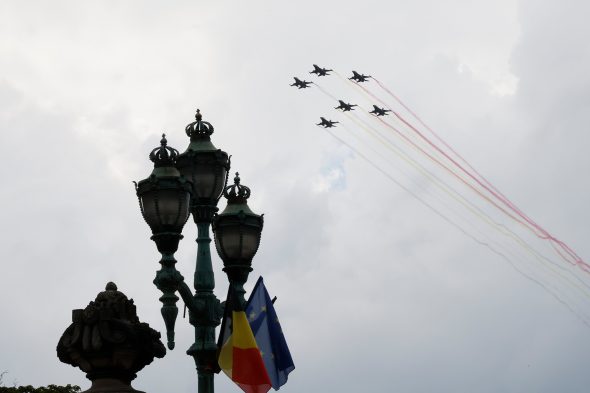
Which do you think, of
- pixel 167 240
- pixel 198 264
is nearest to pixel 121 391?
pixel 167 240

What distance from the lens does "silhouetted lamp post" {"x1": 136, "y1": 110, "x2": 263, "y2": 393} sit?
12.0 m

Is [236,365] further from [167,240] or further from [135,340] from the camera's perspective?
[135,340]

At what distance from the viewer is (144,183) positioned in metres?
12.1

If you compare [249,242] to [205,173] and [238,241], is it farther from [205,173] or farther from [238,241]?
[205,173]

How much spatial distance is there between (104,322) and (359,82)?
232 ft

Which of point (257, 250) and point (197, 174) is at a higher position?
point (197, 174)

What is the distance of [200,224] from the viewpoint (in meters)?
13.8

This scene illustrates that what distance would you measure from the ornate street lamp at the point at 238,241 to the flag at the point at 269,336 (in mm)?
240

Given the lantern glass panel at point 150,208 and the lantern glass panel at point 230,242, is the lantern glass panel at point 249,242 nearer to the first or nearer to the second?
the lantern glass panel at point 230,242

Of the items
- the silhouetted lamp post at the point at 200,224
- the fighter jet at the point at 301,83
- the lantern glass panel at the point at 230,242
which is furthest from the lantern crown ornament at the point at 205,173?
the fighter jet at the point at 301,83

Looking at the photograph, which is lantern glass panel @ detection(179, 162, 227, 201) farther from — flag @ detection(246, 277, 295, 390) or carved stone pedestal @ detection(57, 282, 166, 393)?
carved stone pedestal @ detection(57, 282, 166, 393)

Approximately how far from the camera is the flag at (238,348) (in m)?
12.5

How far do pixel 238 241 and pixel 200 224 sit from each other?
70 centimetres

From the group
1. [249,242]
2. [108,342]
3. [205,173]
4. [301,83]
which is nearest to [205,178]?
[205,173]
